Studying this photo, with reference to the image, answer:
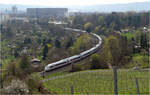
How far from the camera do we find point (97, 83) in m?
4.70

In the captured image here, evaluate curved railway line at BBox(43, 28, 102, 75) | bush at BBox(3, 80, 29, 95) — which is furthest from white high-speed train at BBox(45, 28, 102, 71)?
bush at BBox(3, 80, 29, 95)

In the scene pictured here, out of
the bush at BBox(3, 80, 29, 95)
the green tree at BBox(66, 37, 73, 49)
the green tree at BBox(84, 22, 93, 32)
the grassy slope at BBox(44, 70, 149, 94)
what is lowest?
the grassy slope at BBox(44, 70, 149, 94)

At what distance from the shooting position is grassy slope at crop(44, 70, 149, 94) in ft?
13.3

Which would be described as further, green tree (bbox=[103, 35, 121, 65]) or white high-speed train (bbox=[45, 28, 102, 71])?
green tree (bbox=[103, 35, 121, 65])

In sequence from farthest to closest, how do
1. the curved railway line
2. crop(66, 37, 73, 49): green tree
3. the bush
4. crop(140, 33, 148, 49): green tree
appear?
crop(66, 37, 73, 49): green tree < crop(140, 33, 148, 49): green tree < the curved railway line < the bush

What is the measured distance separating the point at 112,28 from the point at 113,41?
2.97 metres

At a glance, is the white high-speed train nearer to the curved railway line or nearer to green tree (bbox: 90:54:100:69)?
the curved railway line

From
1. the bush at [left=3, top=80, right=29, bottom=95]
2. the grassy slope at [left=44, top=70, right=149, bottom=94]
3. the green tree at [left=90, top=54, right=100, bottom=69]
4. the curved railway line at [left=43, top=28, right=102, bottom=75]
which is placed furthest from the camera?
the green tree at [left=90, top=54, right=100, bottom=69]

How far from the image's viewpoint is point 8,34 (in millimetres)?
10555

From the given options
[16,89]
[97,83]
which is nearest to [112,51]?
[97,83]

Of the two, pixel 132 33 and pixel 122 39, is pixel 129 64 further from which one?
pixel 132 33

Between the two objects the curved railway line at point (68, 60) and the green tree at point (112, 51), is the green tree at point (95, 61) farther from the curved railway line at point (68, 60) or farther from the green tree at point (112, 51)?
the curved railway line at point (68, 60)

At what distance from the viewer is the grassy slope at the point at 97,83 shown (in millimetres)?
4047

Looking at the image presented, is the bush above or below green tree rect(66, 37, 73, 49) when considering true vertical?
below
